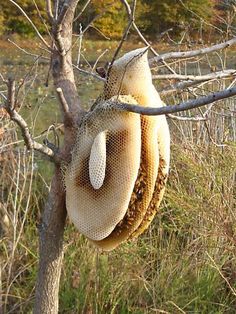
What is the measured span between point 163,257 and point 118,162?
4.93 ft

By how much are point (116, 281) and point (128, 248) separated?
13 centimetres

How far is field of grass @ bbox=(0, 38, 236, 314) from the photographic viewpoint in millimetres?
2334

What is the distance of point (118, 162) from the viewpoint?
1.07 meters

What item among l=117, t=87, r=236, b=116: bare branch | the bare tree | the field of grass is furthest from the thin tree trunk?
the field of grass

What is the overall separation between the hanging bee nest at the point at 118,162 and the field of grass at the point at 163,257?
1.08 m

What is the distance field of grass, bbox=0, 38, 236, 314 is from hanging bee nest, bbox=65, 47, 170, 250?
3.53ft

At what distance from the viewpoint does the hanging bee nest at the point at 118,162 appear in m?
1.06

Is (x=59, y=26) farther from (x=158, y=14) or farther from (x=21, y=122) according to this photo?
(x=158, y=14)

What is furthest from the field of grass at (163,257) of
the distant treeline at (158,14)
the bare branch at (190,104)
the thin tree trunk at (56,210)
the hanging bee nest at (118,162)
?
the bare branch at (190,104)

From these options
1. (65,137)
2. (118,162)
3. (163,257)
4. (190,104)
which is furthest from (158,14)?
(190,104)

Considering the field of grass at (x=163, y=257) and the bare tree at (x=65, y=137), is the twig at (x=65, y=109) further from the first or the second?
the field of grass at (x=163, y=257)

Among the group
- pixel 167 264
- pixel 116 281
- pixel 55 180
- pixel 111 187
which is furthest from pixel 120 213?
pixel 167 264

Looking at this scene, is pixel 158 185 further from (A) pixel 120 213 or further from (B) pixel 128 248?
(B) pixel 128 248

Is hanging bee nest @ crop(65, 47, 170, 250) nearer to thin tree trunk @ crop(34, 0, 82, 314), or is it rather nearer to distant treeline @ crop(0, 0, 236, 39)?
thin tree trunk @ crop(34, 0, 82, 314)
